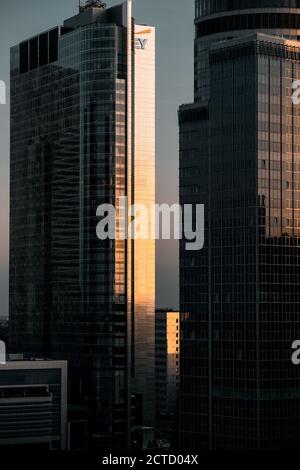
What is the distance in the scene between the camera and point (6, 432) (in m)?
153

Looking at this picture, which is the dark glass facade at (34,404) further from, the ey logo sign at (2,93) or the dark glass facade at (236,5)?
the dark glass facade at (236,5)

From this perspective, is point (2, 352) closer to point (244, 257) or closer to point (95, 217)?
point (95, 217)

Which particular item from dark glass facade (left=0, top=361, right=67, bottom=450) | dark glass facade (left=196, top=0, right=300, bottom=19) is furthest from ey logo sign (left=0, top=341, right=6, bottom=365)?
dark glass facade (left=196, top=0, right=300, bottom=19)

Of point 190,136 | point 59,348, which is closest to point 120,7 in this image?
point 190,136

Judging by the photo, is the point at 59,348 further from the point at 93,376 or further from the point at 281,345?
the point at 281,345

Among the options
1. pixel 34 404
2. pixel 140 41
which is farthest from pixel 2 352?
pixel 140 41

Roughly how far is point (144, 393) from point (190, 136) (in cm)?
3994

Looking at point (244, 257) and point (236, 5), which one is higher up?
point (236, 5)

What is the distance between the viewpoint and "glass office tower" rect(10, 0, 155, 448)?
164375mm

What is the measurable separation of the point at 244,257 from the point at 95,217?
3495 cm

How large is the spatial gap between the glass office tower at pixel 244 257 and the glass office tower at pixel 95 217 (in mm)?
22802

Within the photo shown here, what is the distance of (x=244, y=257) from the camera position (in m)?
138

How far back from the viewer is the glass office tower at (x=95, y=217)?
539 ft

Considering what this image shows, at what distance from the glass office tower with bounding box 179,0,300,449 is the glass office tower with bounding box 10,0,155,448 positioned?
2280 cm
